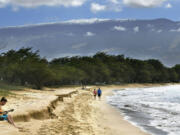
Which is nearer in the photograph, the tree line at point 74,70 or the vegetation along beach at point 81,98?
the vegetation along beach at point 81,98

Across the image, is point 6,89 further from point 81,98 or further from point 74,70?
point 74,70

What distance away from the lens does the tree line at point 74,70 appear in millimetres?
69000

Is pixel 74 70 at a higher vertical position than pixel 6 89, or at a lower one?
higher

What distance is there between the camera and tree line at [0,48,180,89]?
6900 cm

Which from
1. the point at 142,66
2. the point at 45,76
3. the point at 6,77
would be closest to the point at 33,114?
the point at 45,76

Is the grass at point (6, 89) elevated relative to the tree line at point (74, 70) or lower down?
lower down

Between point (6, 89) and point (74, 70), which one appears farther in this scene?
point (74, 70)

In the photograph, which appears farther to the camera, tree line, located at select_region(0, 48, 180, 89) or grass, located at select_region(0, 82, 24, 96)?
tree line, located at select_region(0, 48, 180, 89)

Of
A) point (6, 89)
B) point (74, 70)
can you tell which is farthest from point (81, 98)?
point (74, 70)

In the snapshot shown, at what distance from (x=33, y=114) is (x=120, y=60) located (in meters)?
136

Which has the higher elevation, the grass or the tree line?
the tree line

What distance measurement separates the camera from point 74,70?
95.4m

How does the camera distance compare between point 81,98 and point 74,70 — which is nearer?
point 81,98

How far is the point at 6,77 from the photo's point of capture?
2906 inches
